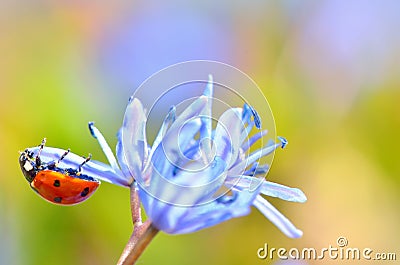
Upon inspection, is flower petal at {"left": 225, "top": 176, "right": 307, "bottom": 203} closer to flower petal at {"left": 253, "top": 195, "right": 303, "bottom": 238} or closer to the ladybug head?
flower petal at {"left": 253, "top": 195, "right": 303, "bottom": 238}

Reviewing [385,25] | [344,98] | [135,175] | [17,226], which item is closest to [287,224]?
[135,175]

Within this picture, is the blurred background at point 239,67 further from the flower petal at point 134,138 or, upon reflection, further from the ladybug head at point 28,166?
the flower petal at point 134,138

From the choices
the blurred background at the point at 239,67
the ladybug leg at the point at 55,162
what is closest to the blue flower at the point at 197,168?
the ladybug leg at the point at 55,162

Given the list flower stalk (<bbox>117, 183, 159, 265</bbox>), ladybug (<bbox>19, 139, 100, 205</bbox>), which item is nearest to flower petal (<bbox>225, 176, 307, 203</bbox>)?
flower stalk (<bbox>117, 183, 159, 265</bbox>)

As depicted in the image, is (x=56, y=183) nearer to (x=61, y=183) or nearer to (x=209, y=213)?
(x=61, y=183)

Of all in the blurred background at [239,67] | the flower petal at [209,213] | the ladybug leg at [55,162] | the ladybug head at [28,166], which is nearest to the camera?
the flower petal at [209,213]

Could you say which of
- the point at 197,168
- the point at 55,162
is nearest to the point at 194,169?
the point at 197,168

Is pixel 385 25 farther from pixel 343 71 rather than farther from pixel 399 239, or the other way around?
pixel 399 239
